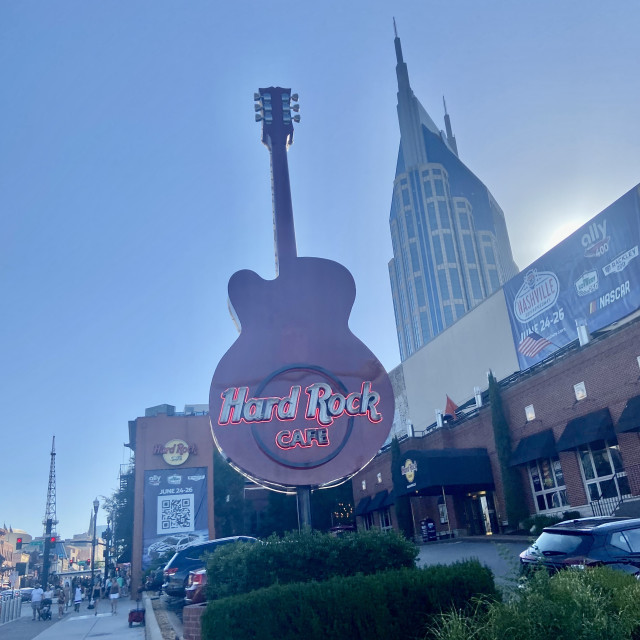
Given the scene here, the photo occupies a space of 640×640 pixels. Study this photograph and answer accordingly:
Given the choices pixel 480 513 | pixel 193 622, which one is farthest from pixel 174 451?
pixel 193 622

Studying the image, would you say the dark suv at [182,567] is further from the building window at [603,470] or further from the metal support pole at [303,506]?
the building window at [603,470]

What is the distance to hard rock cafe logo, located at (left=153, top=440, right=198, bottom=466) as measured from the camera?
4775 centimetres

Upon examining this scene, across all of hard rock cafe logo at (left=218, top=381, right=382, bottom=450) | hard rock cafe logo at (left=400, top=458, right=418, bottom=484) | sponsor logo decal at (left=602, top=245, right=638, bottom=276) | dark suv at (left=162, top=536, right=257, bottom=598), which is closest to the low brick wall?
hard rock cafe logo at (left=218, top=381, right=382, bottom=450)

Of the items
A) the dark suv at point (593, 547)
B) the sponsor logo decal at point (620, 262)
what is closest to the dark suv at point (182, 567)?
the dark suv at point (593, 547)

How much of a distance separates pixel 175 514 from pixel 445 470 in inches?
953

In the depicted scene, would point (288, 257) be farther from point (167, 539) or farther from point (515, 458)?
point (167, 539)

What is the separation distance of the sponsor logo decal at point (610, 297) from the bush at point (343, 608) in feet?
82.3

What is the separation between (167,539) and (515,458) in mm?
27686

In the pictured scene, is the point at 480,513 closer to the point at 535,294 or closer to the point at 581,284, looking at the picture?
the point at 535,294

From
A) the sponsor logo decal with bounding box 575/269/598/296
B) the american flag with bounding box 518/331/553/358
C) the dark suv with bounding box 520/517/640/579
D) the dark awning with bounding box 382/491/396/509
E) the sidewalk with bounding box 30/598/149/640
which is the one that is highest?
the sponsor logo decal with bounding box 575/269/598/296

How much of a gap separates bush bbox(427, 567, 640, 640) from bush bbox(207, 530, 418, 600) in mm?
2754

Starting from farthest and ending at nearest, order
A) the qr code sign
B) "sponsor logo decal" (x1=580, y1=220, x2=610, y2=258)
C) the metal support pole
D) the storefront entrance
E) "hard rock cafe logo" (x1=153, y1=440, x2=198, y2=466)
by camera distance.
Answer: "hard rock cafe logo" (x1=153, y1=440, x2=198, y2=466) → the qr code sign → the storefront entrance → "sponsor logo decal" (x1=580, y1=220, x2=610, y2=258) → the metal support pole

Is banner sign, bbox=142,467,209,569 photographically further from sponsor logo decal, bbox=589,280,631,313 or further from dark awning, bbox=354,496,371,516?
sponsor logo decal, bbox=589,280,631,313

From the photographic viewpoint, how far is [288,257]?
63.6 feet
